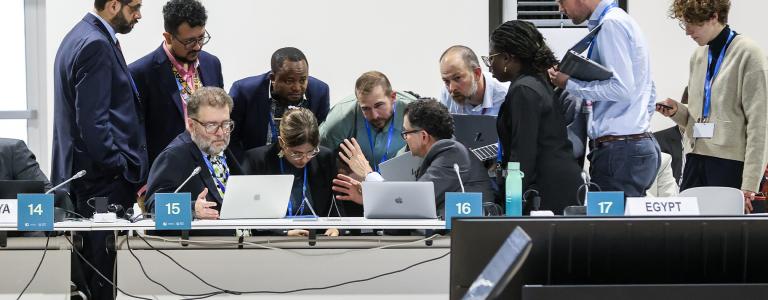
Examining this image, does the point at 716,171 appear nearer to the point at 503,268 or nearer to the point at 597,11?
the point at 597,11

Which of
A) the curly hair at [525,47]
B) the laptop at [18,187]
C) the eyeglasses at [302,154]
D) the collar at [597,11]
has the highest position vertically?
the collar at [597,11]

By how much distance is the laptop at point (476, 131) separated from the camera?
4340 millimetres

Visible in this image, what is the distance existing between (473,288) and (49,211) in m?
2.61

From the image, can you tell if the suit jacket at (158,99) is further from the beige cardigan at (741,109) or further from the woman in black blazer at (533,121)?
the beige cardigan at (741,109)

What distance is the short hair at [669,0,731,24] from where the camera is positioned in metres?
3.96

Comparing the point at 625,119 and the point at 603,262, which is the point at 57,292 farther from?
the point at 603,262

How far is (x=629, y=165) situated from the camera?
373cm

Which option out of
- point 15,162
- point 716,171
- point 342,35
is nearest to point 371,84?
point 716,171

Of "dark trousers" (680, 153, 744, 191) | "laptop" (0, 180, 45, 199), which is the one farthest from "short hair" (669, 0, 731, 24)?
"laptop" (0, 180, 45, 199)

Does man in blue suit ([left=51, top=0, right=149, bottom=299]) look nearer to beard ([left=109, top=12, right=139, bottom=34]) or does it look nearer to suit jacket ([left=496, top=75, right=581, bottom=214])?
beard ([left=109, top=12, right=139, bottom=34])

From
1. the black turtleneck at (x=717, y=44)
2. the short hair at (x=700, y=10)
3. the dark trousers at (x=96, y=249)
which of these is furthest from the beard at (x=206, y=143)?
the black turtleneck at (x=717, y=44)

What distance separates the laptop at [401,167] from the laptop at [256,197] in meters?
0.64

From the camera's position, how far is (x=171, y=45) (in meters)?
4.39

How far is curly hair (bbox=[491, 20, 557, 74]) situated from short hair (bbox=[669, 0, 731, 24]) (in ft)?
2.12
